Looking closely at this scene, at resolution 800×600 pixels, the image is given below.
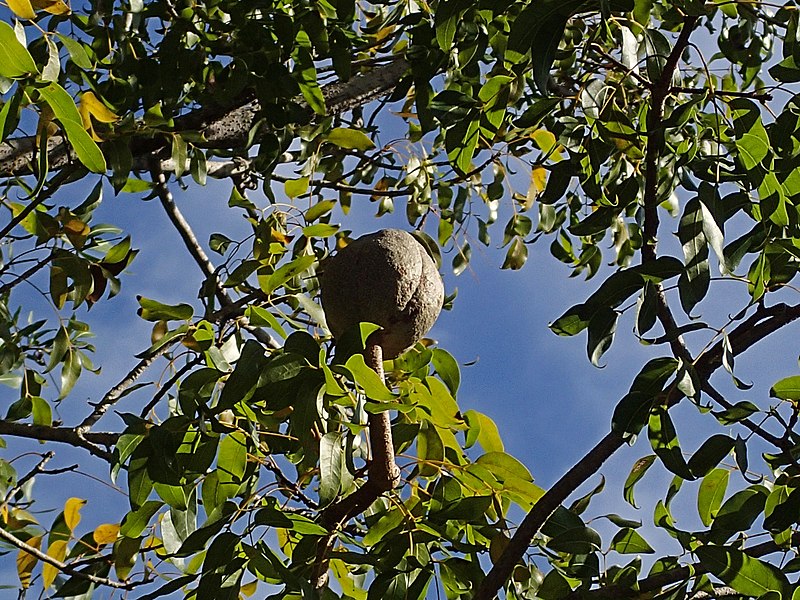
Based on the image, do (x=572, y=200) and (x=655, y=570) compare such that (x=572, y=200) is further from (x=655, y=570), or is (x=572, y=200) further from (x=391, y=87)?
(x=655, y=570)

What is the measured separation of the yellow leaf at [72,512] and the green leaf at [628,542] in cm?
90

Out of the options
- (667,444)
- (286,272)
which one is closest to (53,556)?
(286,272)

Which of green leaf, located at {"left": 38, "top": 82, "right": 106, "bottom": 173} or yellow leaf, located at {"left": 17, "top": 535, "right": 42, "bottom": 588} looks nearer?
green leaf, located at {"left": 38, "top": 82, "right": 106, "bottom": 173}

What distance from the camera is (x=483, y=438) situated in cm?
138

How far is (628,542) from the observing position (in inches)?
52.7

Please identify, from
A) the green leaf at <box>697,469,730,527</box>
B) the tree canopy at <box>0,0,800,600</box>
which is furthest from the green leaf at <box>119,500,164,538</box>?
the green leaf at <box>697,469,730,527</box>

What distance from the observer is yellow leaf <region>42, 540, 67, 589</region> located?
1.55 meters

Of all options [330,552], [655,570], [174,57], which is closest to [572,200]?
[174,57]

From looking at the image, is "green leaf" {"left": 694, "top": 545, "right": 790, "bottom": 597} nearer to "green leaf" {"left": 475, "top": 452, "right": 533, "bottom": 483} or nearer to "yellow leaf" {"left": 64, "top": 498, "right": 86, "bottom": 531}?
"green leaf" {"left": 475, "top": 452, "right": 533, "bottom": 483}

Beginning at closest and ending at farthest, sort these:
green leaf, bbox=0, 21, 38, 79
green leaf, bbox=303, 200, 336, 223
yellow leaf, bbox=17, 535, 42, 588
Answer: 1. green leaf, bbox=0, 21, 38, 79
2. yellow leaf, bbox=17, 535, 42, 588
3. green leaf, bbox=303, 200, 336, 223

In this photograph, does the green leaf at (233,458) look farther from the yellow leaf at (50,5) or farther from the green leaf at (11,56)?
the yellow leaf at (50,5)

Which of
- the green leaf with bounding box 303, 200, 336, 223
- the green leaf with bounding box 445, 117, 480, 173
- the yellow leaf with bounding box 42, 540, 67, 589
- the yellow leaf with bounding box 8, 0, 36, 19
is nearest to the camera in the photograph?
the yellow leaf with bounding box 8, 0, 36, 19

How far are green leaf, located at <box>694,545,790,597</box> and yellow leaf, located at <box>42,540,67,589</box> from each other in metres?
1.03

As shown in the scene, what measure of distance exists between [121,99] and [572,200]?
106cm
